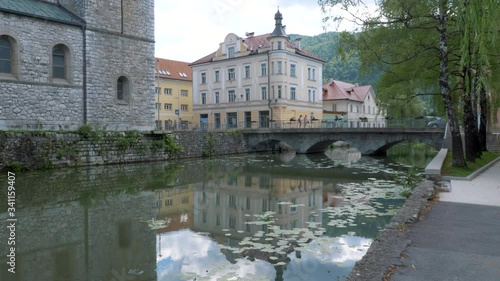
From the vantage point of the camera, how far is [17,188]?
14.2 metres

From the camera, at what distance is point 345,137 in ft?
108

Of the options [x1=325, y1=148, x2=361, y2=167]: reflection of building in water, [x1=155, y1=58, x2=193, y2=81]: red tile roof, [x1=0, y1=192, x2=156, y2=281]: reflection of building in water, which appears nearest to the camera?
[x1=0, y1=192, x2=156, y2=281]: reflection of building in water

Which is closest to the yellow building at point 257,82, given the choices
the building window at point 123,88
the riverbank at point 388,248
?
the building window at point 123,88

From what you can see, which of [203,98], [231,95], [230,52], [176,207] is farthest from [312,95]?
[176,207]

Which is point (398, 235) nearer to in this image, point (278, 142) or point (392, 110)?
point (392, 110)

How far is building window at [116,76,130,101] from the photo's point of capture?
25531 millimetres

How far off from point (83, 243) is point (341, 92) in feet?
173

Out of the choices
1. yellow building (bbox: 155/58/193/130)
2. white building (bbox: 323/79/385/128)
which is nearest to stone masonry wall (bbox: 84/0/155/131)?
yellow building (bbox: 155/58/193/130)

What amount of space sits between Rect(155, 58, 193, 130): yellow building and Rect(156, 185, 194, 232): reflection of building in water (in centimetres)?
3431

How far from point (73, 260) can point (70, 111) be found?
18.1 meters

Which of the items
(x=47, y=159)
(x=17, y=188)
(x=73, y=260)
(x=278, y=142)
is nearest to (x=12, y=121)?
(x=47, y=159)

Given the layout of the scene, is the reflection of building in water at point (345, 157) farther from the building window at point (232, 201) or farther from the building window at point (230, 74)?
the building window at point (230, 74)

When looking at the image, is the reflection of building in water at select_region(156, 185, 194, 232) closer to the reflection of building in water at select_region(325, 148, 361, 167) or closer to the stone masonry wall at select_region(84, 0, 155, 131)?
the stone masonry wall at select_region(84, 0, 155, 131)

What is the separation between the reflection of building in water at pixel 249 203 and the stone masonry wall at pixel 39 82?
1066cm
